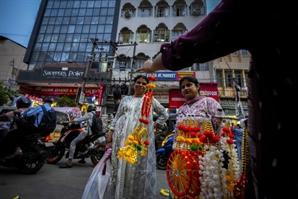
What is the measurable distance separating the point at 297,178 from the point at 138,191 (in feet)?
5.36

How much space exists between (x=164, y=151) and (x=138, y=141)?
9.21 ft

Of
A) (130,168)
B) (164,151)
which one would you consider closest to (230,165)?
(130,168)

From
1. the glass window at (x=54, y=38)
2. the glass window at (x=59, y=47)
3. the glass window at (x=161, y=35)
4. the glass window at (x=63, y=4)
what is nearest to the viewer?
the glass window at (x=161, y=35)

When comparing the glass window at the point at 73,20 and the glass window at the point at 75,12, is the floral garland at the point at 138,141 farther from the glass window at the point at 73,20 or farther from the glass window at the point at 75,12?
the glass window at the point at 75,12

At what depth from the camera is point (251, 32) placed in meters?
0.43

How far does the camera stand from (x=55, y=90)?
1644 centimetres

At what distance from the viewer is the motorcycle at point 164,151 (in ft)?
13.2

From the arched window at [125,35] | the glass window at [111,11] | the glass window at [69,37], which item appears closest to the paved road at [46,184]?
the arched window at [125,35]

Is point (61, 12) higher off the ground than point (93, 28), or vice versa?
point (61, 12)

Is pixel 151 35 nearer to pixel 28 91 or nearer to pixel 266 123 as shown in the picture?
pixel 28 91

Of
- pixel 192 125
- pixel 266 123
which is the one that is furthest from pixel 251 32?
pixel 192 125

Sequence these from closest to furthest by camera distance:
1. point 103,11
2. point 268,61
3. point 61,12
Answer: point 268,61
point 103,11
point 61,12

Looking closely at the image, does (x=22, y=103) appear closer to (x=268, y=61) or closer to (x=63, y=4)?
(x=268, y=61)

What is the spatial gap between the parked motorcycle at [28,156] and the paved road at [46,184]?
0.15 metres
